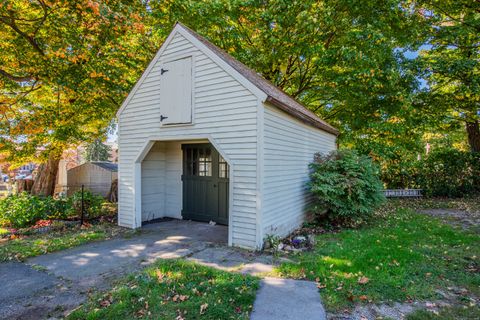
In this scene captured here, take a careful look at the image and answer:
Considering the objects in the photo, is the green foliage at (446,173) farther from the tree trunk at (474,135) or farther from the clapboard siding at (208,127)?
the clapboard siding at (208,127)

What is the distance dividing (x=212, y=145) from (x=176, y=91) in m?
1.62

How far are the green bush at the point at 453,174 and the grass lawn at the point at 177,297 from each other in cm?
1226

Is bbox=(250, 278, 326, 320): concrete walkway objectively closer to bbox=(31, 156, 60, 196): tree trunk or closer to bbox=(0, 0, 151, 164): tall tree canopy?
bbox=(0, 0, 151, 164): tall tree canopy

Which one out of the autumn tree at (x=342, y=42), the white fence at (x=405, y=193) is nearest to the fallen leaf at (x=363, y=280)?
the autumn tree at (x=342, y=42)

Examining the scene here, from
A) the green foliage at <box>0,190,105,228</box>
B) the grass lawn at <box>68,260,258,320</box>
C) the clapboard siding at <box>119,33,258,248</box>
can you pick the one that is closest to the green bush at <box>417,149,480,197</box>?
the clapboard siding at <box>119,33,258,248</box>

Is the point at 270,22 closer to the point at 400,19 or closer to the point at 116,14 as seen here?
the point at 400,19

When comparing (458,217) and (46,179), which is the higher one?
(46,179)

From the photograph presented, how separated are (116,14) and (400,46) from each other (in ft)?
36.3

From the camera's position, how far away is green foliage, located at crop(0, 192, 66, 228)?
24.4 ft

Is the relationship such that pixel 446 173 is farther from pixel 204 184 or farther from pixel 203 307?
pixel 203 307

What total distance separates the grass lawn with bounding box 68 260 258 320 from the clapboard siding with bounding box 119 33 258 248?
160 cm

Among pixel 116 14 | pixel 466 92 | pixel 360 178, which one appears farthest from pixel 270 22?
pixel 466 92

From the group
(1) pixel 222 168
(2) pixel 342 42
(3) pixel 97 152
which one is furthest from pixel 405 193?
(3) pixel 97 152

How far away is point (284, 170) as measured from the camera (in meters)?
6.14
